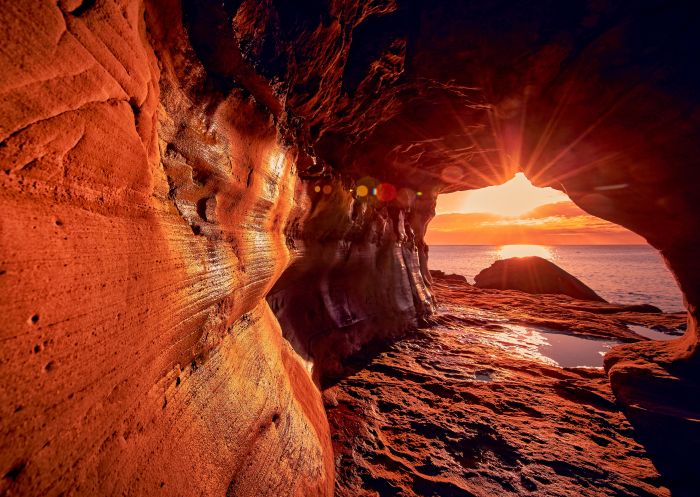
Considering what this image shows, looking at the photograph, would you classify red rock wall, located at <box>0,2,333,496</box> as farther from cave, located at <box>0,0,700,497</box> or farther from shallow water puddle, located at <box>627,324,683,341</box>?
shallow water puddle, located at <box>627,324,683,341</box>

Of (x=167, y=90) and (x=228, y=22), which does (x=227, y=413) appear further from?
(x=228, y=22)

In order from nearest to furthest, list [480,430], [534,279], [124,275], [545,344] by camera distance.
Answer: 1. [124,275]
2. [480,430]
3. [545,344]
4. [534,279]

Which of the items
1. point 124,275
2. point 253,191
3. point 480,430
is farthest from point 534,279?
point 124,275

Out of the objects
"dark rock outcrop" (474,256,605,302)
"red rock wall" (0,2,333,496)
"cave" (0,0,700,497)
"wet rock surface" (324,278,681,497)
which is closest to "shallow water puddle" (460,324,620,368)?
"wet rock surface" (324,278,681,497)

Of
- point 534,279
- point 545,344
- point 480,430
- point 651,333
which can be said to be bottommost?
point 480,430

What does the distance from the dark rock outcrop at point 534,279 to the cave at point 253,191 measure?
10253 millimetres

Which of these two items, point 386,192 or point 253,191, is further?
point 386,192

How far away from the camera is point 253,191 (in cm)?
289

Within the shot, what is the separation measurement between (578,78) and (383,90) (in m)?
3.02

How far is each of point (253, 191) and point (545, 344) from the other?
319 inches

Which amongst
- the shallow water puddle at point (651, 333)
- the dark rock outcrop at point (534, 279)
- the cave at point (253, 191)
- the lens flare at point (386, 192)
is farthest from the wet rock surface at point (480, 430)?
the dark rock outcrop at point (534, 279)

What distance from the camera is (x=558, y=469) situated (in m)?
3.08

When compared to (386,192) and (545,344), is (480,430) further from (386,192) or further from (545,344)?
(386,192)

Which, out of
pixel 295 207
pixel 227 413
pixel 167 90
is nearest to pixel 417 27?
pixel 295 207
